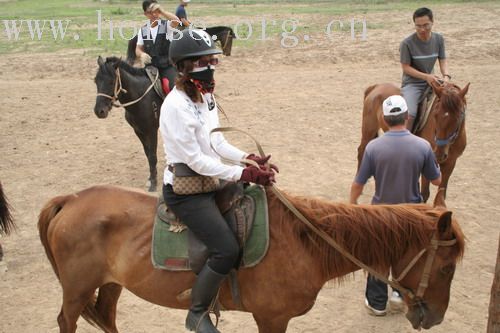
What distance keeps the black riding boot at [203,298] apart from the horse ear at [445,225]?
1.41 meters

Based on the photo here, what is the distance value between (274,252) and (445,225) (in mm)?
1112

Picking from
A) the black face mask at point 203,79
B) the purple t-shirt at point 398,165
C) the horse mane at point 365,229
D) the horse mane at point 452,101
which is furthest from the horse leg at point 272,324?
the horse mane at point 452,101

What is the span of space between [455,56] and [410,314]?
1374cm

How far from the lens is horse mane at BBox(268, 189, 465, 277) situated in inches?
128

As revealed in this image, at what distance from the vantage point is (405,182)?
4.25 m

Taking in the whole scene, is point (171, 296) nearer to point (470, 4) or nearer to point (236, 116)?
point (236, 116)

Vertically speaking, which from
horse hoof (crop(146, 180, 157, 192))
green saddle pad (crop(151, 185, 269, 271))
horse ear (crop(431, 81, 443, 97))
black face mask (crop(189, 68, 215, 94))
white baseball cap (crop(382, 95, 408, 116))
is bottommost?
horse hoof (crop(146, 180, 157, 192))

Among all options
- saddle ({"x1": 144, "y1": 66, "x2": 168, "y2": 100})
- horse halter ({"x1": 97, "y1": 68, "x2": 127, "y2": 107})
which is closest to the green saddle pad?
horse halter ({"x1": 97, "y1": 68, "x2": 127, "y2": 107})

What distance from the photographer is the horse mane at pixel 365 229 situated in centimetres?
325

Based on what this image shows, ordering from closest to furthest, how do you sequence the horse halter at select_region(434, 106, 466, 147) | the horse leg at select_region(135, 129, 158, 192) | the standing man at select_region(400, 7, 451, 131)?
the horse halter at select_region(434, 106, 466, 147) → the standing man at select_region(400, 7, 451, 131) → the horse leg at select_region(135, 129, 158, 192)

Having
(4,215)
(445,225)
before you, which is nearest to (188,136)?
(445,225)

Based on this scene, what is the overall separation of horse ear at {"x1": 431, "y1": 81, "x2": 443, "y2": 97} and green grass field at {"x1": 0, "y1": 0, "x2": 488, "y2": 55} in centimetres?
1225

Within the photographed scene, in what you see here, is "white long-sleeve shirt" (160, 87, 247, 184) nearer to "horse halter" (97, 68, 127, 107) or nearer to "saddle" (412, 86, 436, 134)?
"saddle" (412, 86, 436, 134)

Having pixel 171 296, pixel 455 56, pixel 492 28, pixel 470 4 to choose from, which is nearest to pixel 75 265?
pixel 171 296
